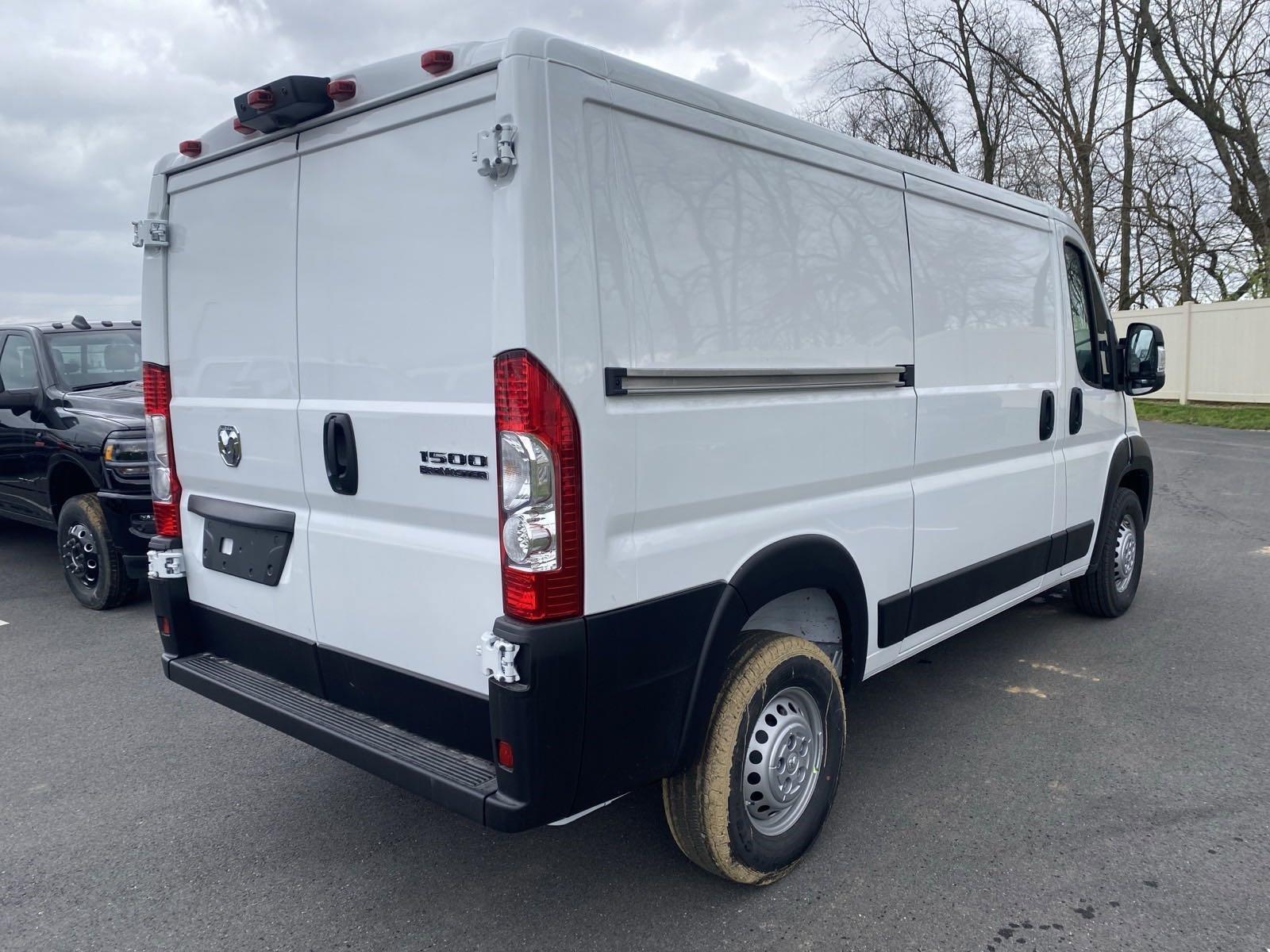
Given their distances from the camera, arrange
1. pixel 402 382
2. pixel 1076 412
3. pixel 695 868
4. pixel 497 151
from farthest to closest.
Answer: pixel 1076 412, pixel 695 868, pixel 402 382, pixel 497 151

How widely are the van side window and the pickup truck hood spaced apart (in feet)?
17.6

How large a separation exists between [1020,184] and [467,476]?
86.8 feet

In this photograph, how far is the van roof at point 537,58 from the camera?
2359mm

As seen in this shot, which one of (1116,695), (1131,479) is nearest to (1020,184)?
(1131,479)

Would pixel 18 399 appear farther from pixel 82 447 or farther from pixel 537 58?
pixel 537 58

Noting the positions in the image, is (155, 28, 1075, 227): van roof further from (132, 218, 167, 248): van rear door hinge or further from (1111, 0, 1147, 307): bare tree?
(1111, 0, 1147, 307): bare tree

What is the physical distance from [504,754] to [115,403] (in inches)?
203

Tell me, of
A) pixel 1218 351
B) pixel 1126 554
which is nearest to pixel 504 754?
pixel 1126 554

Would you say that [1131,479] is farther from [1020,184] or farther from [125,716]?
[1020,184]

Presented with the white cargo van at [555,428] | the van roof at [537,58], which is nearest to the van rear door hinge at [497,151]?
the white cargo van at [555,428]

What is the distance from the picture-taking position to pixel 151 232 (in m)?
3.49

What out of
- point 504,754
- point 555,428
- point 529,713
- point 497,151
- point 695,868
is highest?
point 497,151

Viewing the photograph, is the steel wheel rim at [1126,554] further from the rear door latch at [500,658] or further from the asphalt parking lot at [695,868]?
the rear door latch at [500,658]

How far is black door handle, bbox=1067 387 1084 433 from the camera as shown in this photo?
15.7ft
